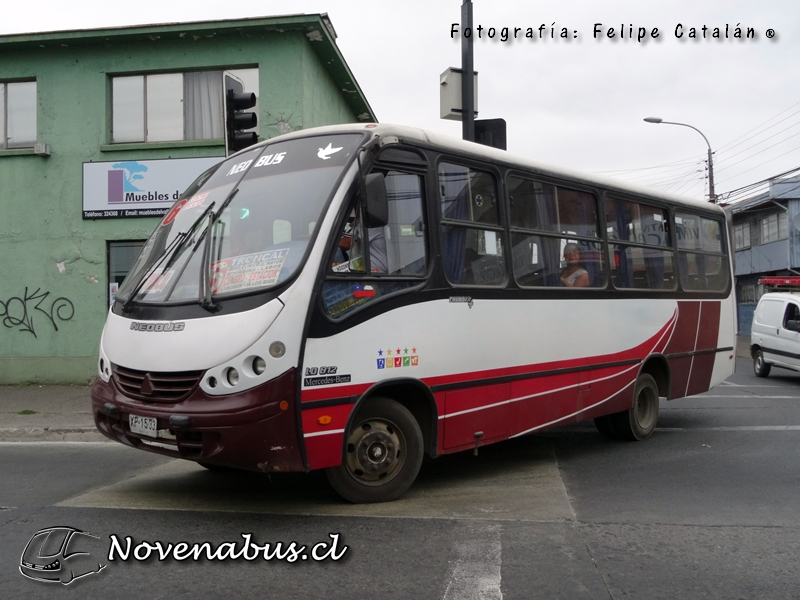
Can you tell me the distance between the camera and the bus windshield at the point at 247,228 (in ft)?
17.6

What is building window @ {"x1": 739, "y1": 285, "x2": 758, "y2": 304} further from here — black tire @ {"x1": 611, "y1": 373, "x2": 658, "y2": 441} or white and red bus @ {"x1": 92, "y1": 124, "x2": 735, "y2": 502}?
white and red bus @ {"x1": 92, "y1": 124, "x2": 735, "y2": 502}

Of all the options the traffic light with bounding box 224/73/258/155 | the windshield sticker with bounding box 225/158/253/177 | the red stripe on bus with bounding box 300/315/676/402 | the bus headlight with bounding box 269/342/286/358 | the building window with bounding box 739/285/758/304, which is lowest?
the red stripe on bus with bounding box 300/315/676/402

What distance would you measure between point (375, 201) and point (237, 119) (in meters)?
3.94

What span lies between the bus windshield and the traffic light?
8.80ft

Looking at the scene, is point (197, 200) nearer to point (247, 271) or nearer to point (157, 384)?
point (247, 271)

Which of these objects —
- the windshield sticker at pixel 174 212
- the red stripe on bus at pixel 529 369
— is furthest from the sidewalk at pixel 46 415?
the red stripe on bus at pixel 529 369

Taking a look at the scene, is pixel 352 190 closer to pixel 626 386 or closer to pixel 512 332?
pixel 512 332

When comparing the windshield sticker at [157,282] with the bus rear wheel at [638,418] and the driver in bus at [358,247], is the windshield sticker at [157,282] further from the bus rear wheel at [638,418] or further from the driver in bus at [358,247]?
the bus rear wheel at [638,418]

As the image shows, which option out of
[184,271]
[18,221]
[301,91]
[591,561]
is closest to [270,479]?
[184,271]

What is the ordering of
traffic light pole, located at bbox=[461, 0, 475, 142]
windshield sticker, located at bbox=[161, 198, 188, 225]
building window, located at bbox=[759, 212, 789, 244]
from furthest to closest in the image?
building window, located at bbox=[759, 212, 789, 244] → traffic light pole, located at bbox=[461, 0, 475, 142] → windshield sticker, located at bbox=[161, 198, 188, 225]

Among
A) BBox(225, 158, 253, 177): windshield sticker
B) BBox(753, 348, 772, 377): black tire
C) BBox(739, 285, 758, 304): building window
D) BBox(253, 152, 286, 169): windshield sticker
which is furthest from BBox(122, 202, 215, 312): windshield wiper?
BBox(739, 285, 758, 304): building window

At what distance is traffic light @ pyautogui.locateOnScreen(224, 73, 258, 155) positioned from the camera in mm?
8820

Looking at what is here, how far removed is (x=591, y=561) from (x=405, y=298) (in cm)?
227

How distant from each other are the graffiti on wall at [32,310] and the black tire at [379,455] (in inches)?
411
